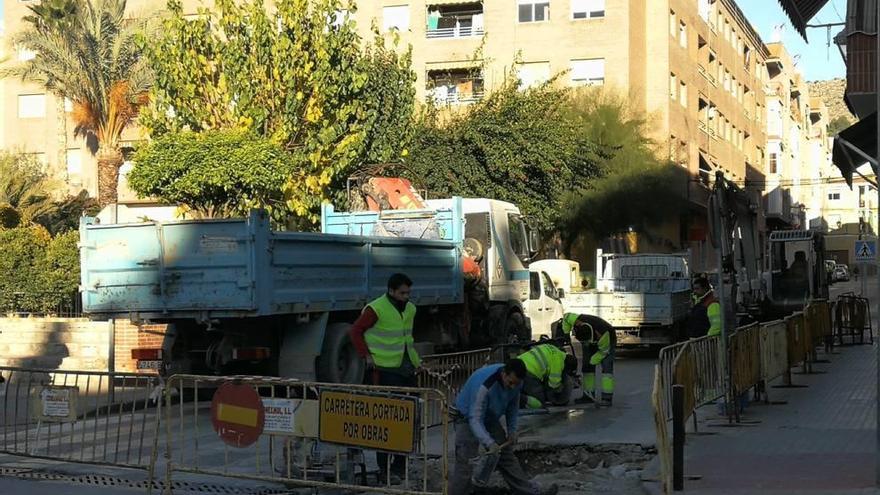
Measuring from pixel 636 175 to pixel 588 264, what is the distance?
6.61 metres

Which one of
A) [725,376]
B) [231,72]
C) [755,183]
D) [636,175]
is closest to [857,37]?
[725,376]

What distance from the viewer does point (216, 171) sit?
24172 millimetres

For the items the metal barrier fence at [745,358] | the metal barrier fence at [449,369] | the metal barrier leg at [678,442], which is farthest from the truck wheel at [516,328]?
the metal barrier leg at [678,442]

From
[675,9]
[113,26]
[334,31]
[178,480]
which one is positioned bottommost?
[178,480]

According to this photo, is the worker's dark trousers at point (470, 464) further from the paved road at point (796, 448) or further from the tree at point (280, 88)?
the tree at point (280, 88)

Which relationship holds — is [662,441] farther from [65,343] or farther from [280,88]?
[280,88]

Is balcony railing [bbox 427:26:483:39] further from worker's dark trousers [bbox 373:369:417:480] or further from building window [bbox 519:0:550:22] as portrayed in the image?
worker's dark trousers [bbox 373:369:417:480]

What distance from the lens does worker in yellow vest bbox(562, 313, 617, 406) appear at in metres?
14.4

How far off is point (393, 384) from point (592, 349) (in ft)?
15.9

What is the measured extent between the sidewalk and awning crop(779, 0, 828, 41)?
17.6 feet

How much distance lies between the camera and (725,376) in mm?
12492

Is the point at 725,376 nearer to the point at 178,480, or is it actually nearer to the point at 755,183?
the point at 178,480

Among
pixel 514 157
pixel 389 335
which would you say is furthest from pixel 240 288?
pixel 514 157

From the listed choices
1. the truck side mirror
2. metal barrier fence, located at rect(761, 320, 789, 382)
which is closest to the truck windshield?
the truck side mirror
